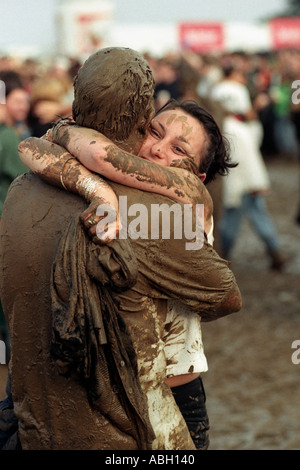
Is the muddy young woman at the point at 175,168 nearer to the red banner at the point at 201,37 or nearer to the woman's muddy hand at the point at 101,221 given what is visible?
the woman's muddy hand at the point at 101,221

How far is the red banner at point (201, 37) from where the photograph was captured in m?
29.7

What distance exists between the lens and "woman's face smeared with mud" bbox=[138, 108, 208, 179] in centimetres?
251

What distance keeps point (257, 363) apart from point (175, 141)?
4.11 m

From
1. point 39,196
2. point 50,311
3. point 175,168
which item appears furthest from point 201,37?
point 50,311

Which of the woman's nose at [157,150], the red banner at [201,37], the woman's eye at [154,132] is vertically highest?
the woman's eye at [154,132]

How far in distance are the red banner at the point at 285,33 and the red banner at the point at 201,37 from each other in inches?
76.8

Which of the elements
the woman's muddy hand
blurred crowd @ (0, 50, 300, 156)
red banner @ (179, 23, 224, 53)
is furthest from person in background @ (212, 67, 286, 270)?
red banner @ (179, 23, 224, 53)

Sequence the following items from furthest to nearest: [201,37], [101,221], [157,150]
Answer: [201,37] → [157,150] → [101,221]

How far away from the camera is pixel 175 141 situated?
2545 millimetres

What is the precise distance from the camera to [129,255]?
7.11ft

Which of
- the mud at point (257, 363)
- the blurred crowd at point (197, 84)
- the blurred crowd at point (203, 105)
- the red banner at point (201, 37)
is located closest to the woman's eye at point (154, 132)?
the blurred crowd at point (203, 105)

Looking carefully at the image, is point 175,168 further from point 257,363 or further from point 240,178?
point 240,178

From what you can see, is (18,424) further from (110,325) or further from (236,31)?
(236,31)
